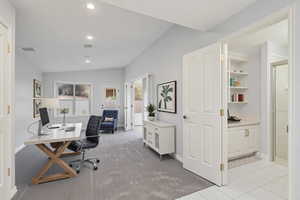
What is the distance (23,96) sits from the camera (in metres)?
4.02

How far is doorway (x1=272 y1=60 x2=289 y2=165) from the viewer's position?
3111 mm

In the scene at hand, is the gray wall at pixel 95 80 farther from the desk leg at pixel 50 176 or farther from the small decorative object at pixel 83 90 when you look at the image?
the desk leg at pixel 50 176

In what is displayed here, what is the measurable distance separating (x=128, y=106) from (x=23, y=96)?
3.58m

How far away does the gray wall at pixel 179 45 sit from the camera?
1736mm

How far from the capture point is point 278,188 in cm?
213

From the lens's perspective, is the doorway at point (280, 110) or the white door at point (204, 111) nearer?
the white door at point (204, 111)

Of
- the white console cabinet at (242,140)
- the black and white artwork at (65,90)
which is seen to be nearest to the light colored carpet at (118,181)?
the white console cabinet at (242,140)

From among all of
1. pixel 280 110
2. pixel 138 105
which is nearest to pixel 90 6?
pixel 280 110

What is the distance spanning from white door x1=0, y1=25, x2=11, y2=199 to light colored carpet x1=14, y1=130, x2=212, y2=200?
1.10 feet

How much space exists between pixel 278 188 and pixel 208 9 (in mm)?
2678

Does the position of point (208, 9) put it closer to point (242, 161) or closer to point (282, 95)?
point (282, 95)

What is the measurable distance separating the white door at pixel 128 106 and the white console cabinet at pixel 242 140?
4318 millimetres

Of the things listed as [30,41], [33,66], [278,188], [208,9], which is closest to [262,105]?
[278,188]

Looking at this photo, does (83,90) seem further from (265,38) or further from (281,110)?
(281,110)
